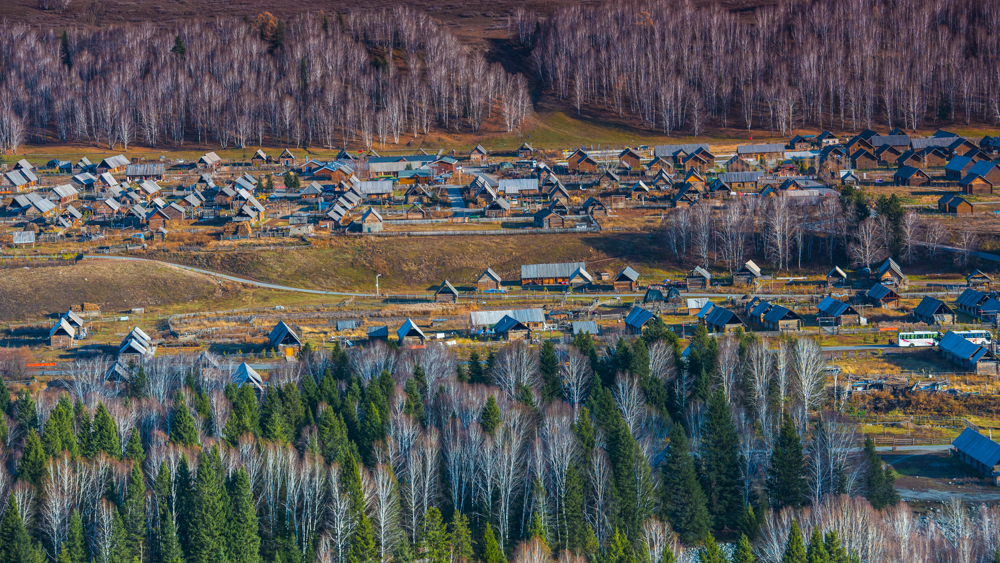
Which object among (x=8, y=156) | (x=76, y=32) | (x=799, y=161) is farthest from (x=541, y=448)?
(x=76, y=32)

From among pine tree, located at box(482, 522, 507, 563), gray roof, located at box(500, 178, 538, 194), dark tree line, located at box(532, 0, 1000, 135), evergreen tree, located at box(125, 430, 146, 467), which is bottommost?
pine tree, located at box(482, 522, 507, 563)

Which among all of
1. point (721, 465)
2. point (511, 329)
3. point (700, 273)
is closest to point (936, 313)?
point (700, 273)

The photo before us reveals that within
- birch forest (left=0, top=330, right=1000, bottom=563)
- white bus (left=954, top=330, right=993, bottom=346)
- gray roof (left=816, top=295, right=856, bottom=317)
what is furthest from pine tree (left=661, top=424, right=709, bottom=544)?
gray roof (left=816, top=295, right=856, bottom=317)

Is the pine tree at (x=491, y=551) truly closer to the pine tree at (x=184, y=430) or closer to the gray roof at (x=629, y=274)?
the pine tree at (x=184, y=430)

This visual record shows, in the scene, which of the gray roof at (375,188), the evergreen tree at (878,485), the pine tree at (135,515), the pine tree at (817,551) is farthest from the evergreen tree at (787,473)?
the gray roof at (375,188)

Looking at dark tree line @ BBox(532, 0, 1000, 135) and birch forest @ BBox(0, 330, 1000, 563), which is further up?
dark tree line @ BBox(532, 0, 1000, 135)

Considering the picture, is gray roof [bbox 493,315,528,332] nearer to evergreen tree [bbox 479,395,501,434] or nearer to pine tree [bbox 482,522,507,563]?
evergreen tree [bbox 479,395,501,434]

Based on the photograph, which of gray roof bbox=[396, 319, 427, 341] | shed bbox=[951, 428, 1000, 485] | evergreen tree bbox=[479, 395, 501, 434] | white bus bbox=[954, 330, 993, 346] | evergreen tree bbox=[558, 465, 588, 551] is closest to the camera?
evergreen tree bbox=[558, 465, 588, 551]
